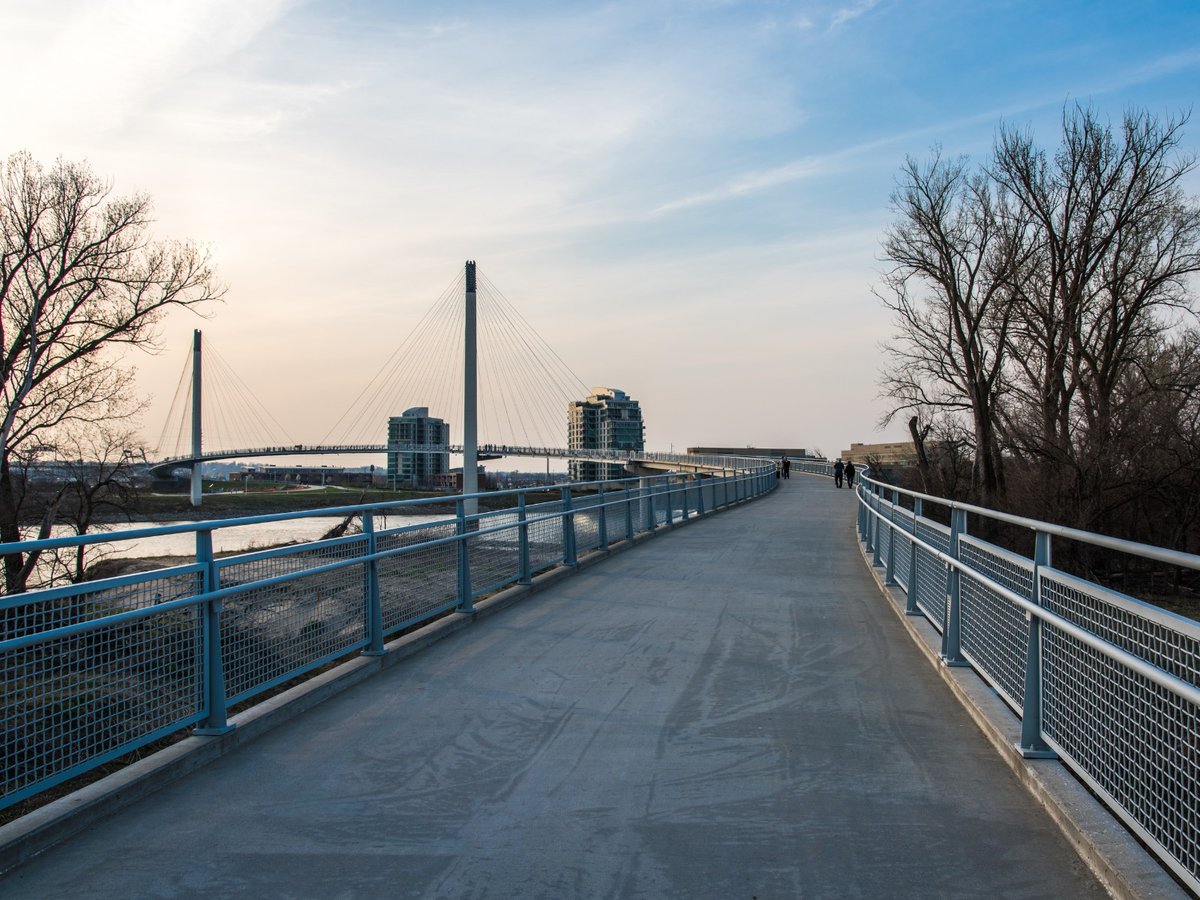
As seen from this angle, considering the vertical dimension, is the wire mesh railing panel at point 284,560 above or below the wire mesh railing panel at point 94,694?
above

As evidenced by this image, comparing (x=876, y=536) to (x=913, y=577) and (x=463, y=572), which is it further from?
(x=463, y=572)

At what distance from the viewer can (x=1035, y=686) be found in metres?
5.05

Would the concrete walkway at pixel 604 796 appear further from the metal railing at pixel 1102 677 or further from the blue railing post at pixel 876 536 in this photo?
the blue railing post at pixel 876 536

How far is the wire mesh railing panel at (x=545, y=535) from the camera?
12.2 metres

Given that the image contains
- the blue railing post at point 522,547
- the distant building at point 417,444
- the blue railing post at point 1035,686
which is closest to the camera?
the blue railing post at point 1035,686

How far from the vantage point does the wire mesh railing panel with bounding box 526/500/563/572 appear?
40.1 ft

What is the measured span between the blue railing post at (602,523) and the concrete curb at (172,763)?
22.1ft

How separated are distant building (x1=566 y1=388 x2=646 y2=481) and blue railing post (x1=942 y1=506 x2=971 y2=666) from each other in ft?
276

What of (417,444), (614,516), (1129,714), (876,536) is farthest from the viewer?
(417,444)

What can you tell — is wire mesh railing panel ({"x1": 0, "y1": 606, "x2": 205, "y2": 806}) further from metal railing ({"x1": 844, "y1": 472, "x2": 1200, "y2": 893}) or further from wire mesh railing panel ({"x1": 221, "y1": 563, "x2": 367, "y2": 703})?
metal railing ({"x1": 844, "y1": 472, "x2": 1200, "y2": 893})

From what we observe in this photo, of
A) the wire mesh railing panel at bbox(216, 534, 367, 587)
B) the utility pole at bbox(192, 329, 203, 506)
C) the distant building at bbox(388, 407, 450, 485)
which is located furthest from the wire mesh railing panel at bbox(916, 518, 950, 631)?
the distant building at bbox(388, 407, 450, 485)

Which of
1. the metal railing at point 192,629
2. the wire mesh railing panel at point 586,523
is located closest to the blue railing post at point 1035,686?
the metal railing at point 192,629

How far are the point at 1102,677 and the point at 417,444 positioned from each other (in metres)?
75.7

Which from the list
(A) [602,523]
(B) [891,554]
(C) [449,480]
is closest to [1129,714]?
(B) [891,554]
